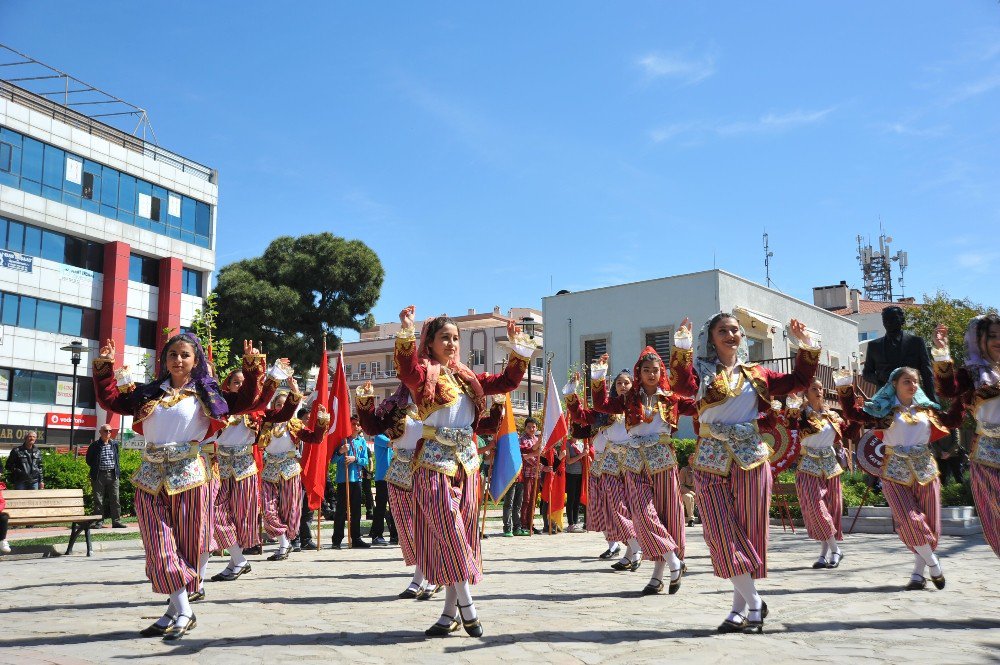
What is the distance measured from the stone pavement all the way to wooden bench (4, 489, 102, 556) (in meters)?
0.94

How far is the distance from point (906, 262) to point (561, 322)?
1443 inches

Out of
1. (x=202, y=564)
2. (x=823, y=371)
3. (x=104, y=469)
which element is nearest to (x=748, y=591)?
(x=202, y=564)

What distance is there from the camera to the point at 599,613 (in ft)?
21.1

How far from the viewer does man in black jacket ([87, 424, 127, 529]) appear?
50.3 ft

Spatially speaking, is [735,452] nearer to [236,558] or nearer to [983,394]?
[983,394]

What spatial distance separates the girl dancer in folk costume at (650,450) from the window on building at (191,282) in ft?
121

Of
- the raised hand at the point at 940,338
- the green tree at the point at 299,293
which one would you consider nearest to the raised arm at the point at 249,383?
the raised hand at the point at 940,338

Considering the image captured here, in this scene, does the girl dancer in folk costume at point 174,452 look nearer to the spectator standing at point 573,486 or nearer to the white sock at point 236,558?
the white sock at point 236,558

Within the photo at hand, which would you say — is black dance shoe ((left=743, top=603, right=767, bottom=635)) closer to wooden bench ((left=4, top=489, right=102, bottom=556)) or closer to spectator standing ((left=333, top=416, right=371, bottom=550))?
spectator standing ((left=333, top=416, right=371, bottom=550))

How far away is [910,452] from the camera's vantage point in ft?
25.5

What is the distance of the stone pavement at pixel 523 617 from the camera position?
5.02 meters

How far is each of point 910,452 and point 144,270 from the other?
126 feet

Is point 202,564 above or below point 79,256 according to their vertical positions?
below

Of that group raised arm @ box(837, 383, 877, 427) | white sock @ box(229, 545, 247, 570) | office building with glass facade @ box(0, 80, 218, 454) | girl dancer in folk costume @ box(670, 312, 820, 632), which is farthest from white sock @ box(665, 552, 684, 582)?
office building with glass facade @ box(0, 80, 218, 454)
